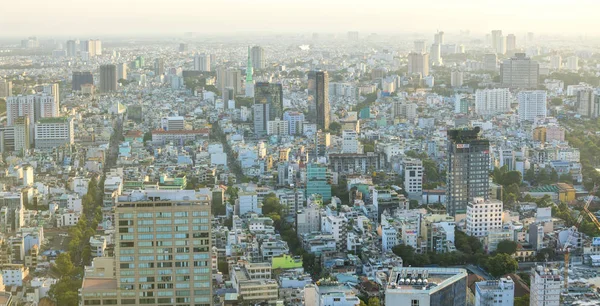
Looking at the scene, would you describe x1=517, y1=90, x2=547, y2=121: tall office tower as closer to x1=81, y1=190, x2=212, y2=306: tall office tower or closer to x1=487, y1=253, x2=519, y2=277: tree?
x1=487, y1=253, x2=519, y2=277: tree

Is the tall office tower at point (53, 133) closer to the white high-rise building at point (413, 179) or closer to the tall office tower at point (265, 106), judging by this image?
the tall office tower at point (265, 106)

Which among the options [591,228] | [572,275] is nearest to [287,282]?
[572,275]

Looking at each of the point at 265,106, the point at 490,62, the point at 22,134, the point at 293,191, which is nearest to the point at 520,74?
the point at 490,62

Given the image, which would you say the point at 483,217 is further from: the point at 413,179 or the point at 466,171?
the point at 413,179

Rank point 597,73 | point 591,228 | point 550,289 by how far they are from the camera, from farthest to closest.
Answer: point 597,73
point 591,228
point 550,289

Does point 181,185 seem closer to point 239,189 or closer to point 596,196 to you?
point 239,189

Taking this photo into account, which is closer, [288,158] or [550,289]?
[550,289]

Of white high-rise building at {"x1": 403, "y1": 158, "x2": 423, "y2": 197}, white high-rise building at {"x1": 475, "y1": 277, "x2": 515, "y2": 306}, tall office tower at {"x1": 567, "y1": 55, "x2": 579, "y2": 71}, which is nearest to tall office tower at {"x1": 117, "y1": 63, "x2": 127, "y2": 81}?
tall office tower at {"x1": 567, "y1": 55, "x2": 579, "y2": 71}
